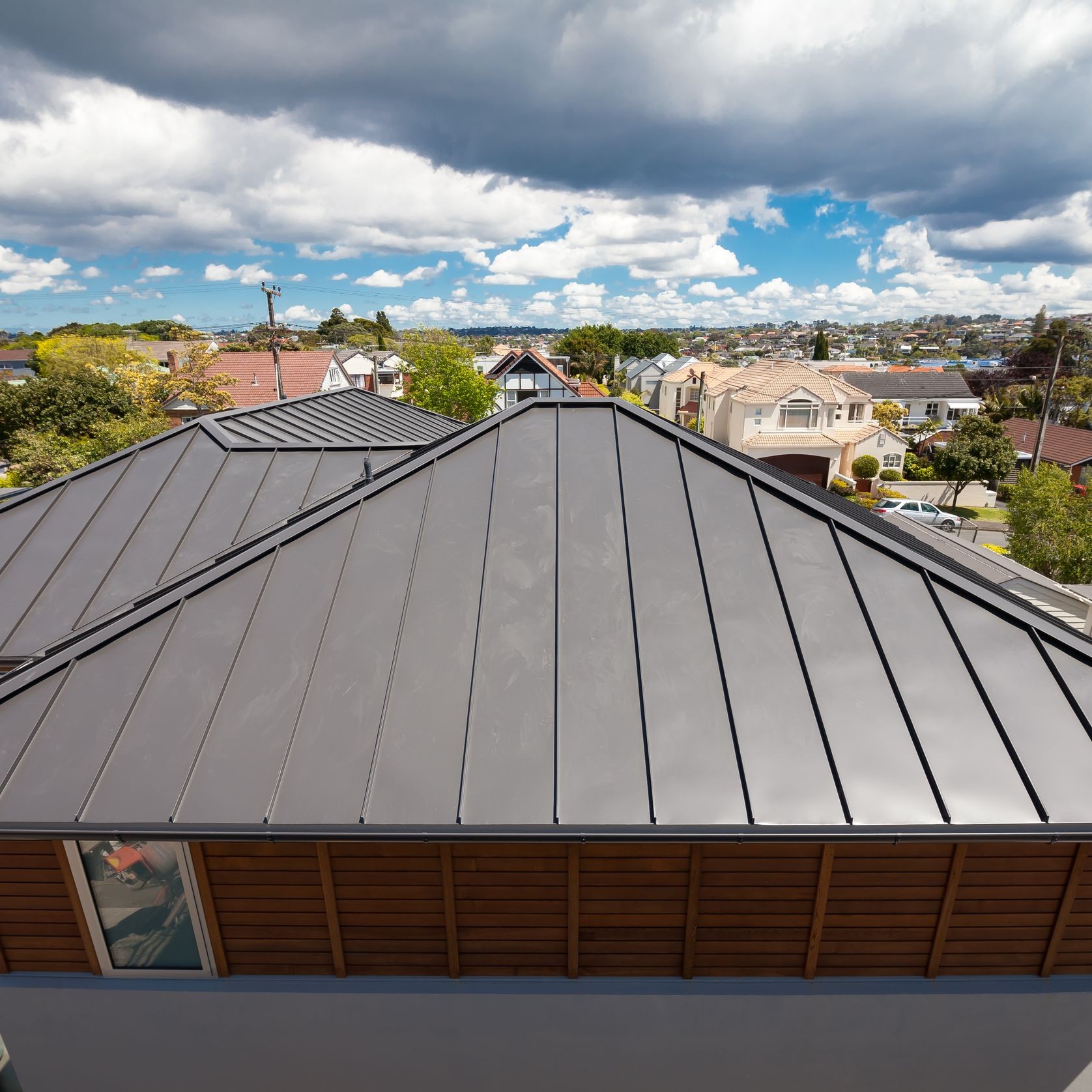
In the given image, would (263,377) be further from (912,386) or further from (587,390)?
(912,386)

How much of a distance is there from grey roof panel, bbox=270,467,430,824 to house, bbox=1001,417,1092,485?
2086 inches

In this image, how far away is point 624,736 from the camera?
5.79 m

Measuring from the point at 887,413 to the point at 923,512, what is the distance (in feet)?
82.5

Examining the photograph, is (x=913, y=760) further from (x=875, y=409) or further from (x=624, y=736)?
(x=875, y=409)

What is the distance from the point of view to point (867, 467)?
4509 centimetres

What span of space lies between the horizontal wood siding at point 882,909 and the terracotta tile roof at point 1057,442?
52.6 meters

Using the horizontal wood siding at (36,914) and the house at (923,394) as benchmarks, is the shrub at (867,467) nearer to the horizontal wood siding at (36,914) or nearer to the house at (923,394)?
the house at (923,394)

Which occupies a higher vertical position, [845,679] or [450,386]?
[845,679]

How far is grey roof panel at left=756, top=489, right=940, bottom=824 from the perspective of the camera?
17.9ft

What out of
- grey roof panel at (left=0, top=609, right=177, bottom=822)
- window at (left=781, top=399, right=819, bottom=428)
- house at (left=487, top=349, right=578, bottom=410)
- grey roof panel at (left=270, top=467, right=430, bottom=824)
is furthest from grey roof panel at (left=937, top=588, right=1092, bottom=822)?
house at (left=487, top=349, right=578, bottom=410)

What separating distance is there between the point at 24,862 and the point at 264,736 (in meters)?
3.21

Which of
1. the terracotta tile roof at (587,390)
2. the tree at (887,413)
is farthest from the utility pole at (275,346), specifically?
the tree at (887,413)

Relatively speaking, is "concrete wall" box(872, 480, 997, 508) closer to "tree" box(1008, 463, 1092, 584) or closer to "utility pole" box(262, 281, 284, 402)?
"tree" box(1008, 463, 1092, 584)

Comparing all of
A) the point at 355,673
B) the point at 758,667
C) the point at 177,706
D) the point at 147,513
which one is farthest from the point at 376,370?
the point at 758,667
